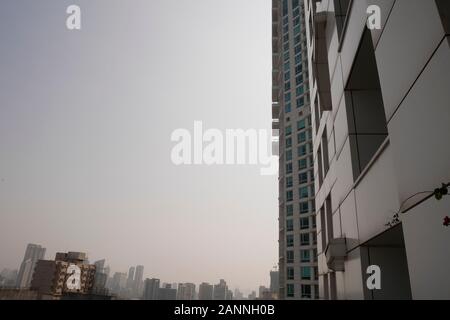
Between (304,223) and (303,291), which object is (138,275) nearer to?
(303,291)

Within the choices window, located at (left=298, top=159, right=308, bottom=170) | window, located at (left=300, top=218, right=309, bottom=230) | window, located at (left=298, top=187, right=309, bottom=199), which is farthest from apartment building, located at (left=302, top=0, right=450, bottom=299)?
window, located at (left=298, top=159, right=308, bottom=170)

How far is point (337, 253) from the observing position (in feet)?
29.2

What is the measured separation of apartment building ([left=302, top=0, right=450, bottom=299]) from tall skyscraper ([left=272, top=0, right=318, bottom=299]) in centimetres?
3699

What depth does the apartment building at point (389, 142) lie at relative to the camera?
3721mm

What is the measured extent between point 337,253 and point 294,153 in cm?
4660

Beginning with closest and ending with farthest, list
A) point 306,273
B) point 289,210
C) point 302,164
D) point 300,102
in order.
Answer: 1. point 306,273
2. point 289,210
3. point 302,164
4. point 300,102

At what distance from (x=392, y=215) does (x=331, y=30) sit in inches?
297

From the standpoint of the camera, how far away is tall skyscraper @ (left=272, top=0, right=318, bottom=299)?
154 feet

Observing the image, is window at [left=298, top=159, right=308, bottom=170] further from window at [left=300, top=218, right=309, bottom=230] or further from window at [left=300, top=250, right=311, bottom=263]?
window at [left=300, top=250, right=311, bottom=263]

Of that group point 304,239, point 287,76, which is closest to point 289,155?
point 304,239

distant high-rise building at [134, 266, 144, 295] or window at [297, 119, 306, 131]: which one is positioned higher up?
window at [297, 119, 306, 131]

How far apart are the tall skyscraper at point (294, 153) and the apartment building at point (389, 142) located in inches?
1456
